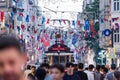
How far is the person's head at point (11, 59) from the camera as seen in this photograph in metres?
2.35

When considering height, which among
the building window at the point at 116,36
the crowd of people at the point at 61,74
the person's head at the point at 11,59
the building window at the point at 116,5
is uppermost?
the building window at the point at 116,5

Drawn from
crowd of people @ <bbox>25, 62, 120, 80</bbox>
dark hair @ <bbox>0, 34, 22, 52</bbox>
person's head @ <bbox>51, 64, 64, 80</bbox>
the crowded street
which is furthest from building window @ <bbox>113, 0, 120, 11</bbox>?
dark hair @ <bbox>0, 34, 22, 52</bbox>

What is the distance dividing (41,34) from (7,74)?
93.5 metres

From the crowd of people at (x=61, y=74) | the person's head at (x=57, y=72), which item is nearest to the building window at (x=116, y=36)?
the crowd of people at (x=61, y=74)

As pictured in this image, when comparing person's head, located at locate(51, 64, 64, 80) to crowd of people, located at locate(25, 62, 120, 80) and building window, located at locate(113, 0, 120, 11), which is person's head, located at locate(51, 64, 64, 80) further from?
building window, located at locate(113, 0, 120, 11)

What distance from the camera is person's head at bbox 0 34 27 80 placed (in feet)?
7.71

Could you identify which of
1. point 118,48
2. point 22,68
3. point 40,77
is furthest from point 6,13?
point 22,68

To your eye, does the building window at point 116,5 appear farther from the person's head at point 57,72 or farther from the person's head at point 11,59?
the person's head at point 11,59

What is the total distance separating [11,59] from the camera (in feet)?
7.80

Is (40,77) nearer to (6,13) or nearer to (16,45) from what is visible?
(16,45)

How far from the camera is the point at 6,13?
7975 cm

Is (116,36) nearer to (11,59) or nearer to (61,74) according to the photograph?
(61,74)

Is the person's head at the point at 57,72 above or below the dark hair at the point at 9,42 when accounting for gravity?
below

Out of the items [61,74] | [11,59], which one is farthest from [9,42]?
[61,74]
